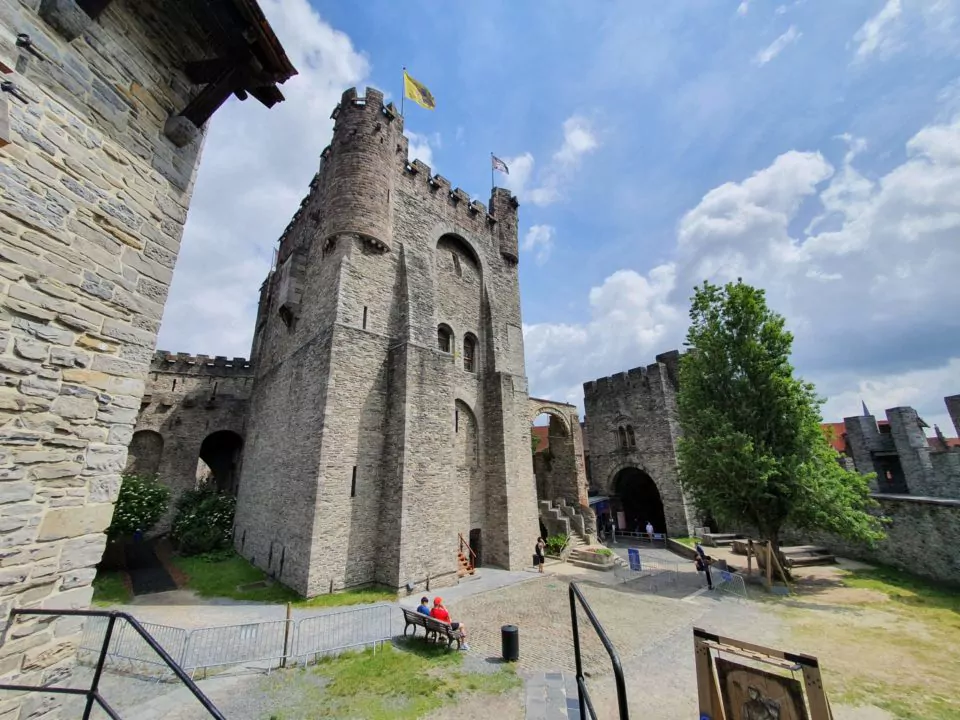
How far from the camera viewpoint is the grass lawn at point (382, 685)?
231 inches

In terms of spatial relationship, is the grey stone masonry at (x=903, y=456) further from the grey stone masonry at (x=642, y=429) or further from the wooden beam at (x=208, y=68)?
the wooden beam at (x=208, y=68)

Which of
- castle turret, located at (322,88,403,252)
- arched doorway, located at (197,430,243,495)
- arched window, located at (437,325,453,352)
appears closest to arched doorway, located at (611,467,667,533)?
arched window, located at (437,325,453,352)

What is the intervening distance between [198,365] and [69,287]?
22180mm

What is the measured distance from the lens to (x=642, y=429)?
24.5 meters

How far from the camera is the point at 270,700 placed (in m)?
6.11

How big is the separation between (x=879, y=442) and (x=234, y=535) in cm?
3213

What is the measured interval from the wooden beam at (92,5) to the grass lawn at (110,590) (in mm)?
13674

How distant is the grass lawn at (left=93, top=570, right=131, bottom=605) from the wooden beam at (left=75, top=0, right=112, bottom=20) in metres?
13.7

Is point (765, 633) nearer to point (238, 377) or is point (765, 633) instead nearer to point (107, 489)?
point (107, 489)

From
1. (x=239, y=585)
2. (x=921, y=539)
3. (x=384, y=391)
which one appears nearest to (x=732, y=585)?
(x=921, y=539)

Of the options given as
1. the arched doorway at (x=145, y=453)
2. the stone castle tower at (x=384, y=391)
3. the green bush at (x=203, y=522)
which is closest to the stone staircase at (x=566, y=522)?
the stone castle tower at (x=384, y=391)

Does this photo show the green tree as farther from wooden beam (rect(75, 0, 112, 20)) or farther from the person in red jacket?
wooden beam (rect(75, 0, 112, 20))

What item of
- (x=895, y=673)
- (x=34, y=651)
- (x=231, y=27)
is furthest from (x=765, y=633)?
(x=231, y=27)

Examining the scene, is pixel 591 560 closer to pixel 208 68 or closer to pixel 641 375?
pixel 641 375
